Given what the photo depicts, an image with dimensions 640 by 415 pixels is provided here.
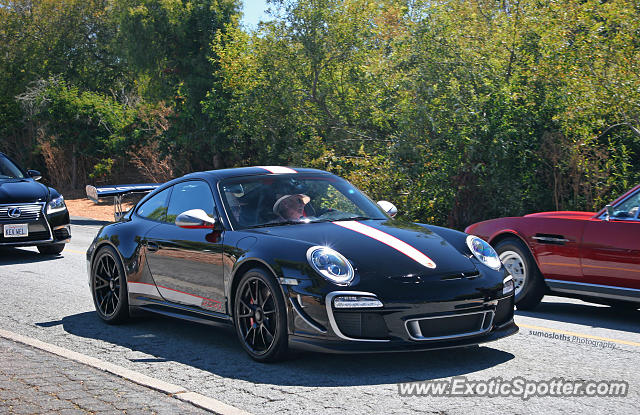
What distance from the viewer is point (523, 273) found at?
8648mm

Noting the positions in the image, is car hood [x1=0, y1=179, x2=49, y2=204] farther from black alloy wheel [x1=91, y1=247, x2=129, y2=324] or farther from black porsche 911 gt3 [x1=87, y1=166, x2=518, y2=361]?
black porsche 911 gt3 [x1=87, y1=166, x2=518, y2=361]

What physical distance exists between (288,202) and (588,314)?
12.1 feet

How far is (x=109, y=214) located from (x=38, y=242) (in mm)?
14150

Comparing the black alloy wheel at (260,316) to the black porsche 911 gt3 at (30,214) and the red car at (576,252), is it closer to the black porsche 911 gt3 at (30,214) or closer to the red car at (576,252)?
the red car at (576,252)

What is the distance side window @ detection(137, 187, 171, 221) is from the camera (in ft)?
25.2

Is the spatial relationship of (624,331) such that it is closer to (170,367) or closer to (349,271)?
(349,271)

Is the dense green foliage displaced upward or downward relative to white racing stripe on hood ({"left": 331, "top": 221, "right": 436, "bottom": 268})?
upward

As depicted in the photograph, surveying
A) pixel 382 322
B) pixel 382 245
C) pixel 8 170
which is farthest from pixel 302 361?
pixel 8 170

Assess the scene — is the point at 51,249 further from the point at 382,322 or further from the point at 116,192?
the point at 382,322

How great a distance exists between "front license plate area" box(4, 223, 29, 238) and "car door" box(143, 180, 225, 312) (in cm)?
634

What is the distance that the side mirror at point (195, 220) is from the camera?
22.0ft

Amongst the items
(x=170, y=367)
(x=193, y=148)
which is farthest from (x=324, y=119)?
(x=170, y=367)

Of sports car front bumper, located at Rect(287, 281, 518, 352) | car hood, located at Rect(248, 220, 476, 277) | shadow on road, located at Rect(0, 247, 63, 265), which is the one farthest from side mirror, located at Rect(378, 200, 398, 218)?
shadow on road, located at Rect(0, 247, 63, 265)

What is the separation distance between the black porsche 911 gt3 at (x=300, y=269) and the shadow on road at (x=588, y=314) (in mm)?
2001
